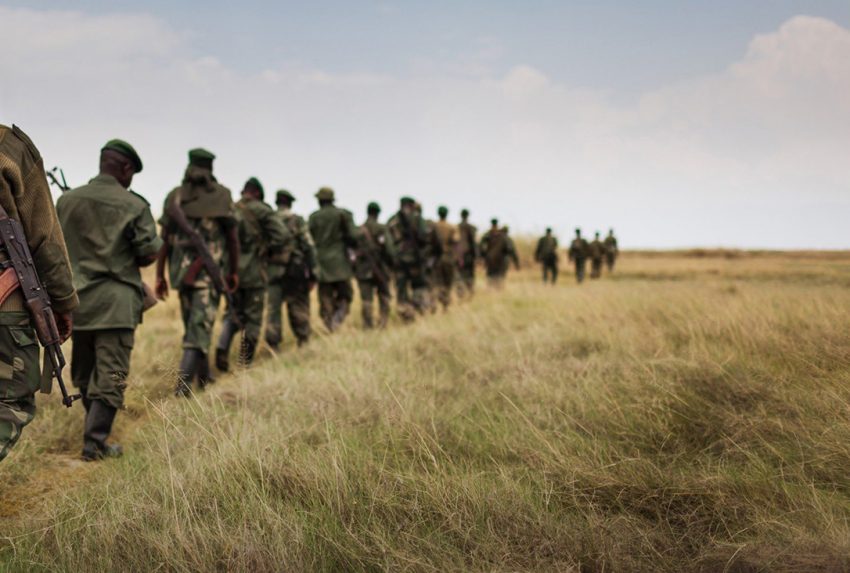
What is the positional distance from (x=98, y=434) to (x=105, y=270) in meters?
1.00

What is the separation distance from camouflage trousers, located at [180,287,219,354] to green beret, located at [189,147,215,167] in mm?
1114

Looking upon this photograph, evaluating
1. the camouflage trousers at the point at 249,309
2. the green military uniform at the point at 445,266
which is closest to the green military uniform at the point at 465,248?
the green military uniform at the point at 445,266

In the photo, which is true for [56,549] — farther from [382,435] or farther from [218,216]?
[218,216]

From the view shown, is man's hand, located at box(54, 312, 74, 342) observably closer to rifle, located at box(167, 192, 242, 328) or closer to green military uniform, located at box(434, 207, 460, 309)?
rifle, located at box(167, 192, 242, 328)

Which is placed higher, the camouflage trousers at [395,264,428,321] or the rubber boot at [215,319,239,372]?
the camouflage trousers at [395,264,428,321]

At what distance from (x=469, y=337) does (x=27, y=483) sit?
416 cm

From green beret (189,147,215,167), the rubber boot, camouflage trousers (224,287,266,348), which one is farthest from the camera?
camouflage trousers (224,287,266,348)

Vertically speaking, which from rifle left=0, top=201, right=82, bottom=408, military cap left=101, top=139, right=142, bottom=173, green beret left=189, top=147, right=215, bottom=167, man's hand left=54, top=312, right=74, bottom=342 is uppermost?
green beret left=189, top=147, right=215, bottom=167

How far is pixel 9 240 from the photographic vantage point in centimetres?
219

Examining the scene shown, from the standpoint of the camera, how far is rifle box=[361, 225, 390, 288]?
29.1ft

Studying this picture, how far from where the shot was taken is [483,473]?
2643 millimetres

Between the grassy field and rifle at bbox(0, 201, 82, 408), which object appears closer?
the grassy field

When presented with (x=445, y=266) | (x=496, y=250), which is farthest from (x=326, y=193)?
(x=496, y=250)

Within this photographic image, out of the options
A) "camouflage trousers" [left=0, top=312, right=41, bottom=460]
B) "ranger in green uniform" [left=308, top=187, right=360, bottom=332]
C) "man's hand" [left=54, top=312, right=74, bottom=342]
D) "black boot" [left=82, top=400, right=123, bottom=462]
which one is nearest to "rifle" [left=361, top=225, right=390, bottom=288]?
"ranger in green uniform" [left=308, top=187, right=360, bottom=332]
